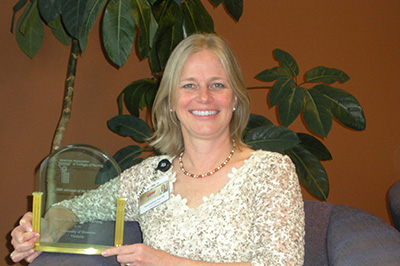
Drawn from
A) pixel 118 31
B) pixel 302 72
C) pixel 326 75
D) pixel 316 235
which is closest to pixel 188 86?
pixel 118 31

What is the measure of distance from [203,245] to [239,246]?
12 centimetres

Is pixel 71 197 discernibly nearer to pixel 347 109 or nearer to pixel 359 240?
pixel 359 240

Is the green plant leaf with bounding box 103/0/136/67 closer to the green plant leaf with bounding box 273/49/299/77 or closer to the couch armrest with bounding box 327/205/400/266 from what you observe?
the green plant leaf with bounding box 273/49/299/77

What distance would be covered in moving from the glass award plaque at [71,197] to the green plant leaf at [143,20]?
0.71 meters

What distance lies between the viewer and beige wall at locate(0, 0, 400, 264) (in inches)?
Result: 107

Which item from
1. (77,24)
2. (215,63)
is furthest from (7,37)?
(215,63)

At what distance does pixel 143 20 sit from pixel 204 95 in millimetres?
502

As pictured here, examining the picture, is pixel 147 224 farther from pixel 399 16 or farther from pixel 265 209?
pixel 399 16

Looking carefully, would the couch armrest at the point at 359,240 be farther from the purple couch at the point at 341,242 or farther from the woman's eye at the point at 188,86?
the woman's eye at the point at 188,86

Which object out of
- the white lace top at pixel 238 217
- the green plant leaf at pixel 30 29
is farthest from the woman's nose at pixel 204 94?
the green plant leaf at pixel 30 29

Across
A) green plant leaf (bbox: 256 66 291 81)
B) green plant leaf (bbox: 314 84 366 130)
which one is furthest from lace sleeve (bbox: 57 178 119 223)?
green plant leaf (bbox: 314 84 366 130)

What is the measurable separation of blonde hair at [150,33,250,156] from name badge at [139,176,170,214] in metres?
0.20

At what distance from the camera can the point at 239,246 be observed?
1.44 m

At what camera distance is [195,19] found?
6.76ft
